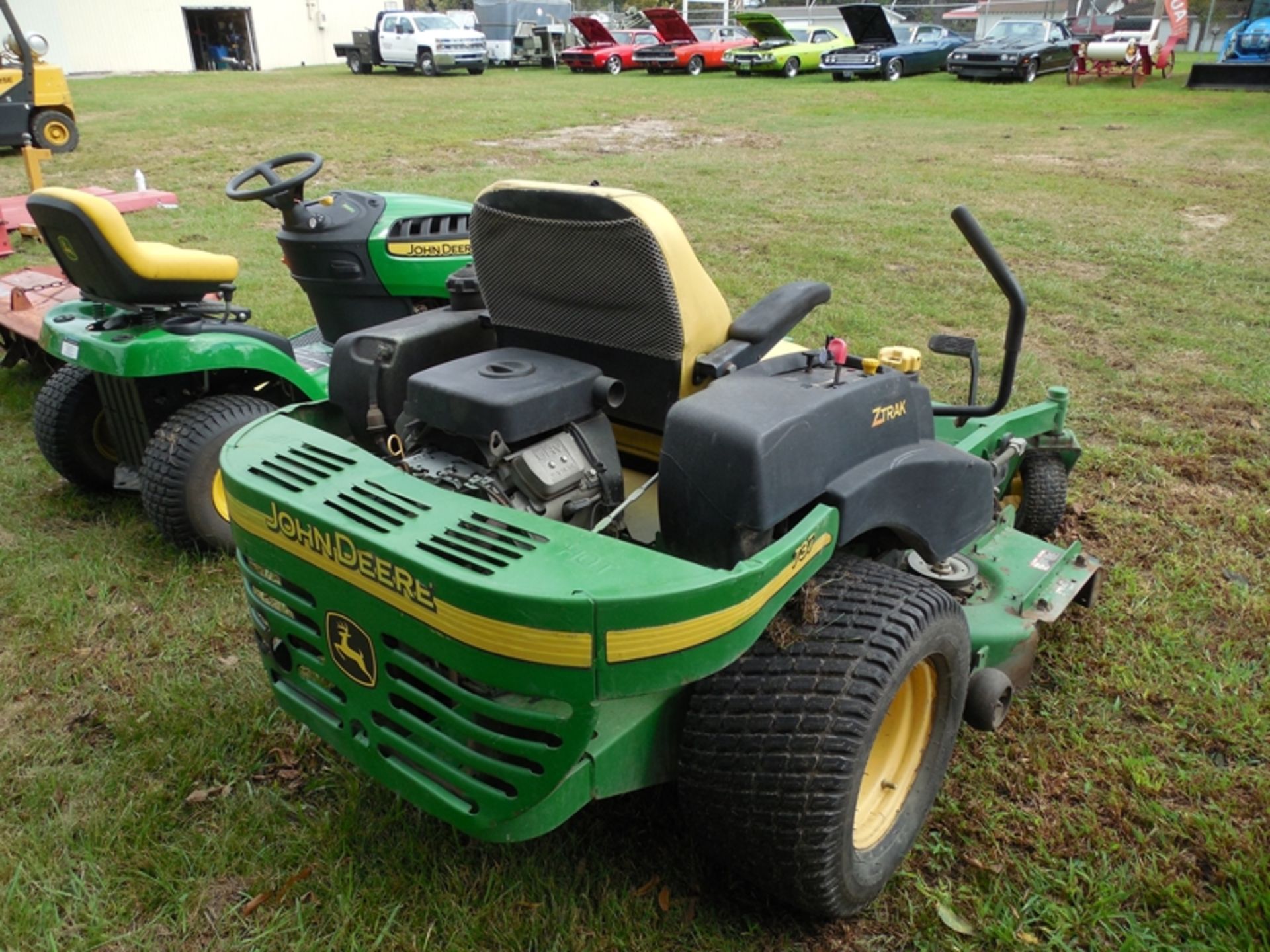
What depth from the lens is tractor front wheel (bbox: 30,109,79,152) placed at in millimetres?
11641

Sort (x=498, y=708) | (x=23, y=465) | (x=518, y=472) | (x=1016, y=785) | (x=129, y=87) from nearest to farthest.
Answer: (x=498, y=708), (x=518, y=472), (x=1016, y=785), (x=23, y=465), (x=129, y=87)

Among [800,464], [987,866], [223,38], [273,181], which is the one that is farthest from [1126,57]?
[223,38]

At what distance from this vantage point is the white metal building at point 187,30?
26.9 meters

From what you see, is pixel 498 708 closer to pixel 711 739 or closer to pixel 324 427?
pixel 711 739

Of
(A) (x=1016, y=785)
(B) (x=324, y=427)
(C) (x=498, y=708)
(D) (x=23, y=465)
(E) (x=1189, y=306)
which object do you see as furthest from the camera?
(E) (x=1189, y=306)

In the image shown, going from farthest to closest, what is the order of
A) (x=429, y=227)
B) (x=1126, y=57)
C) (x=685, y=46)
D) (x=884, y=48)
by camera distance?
(x=685, y=46) → (x=884, y=48) → (x=1126, y=57) → (x=429, y=227)

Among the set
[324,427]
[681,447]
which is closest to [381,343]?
[324,427]

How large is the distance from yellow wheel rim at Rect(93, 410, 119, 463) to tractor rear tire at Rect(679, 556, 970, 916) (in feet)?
9.22

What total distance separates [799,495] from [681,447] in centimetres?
23

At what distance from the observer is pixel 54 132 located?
38.7ft

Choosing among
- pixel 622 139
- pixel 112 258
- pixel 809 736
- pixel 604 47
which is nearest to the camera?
pixel 809 736

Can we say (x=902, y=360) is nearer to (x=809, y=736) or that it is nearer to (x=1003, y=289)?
(x=1003, y=289)

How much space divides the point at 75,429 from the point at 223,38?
34.1m

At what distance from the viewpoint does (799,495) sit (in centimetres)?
185
